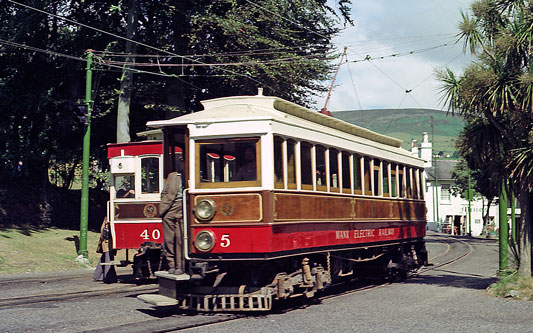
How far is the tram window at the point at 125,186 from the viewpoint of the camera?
16172mm

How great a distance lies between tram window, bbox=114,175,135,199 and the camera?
1617 centimetres

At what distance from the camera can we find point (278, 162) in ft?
36.6

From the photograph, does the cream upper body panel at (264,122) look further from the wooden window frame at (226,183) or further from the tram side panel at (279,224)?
the tram side panel at (279,224)

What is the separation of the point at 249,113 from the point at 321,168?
2.03m

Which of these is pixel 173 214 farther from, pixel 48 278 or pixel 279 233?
pixel 48 278

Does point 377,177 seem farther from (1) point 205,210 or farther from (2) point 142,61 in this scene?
(2) point 142,61

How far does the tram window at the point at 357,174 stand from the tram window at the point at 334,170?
38.2 inches

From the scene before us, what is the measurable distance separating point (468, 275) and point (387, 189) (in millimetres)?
4575

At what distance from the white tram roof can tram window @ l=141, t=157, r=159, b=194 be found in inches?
147

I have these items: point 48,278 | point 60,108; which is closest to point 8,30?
point 60,108

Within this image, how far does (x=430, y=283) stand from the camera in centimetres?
1667

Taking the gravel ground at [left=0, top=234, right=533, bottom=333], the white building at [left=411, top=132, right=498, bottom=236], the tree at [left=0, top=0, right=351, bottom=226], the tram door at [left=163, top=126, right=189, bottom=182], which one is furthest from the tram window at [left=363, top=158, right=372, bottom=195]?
the white building at [left=411, top=132, right=498, bottom=236]

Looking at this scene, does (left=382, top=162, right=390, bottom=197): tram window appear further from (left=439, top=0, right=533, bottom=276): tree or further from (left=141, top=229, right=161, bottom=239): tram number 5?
(left=141, top=229, right=161, bottom=239): tram number 5

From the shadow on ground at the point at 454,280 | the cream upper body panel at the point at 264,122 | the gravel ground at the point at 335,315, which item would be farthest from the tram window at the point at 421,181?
the cream upper body panel at the point at 264,122
